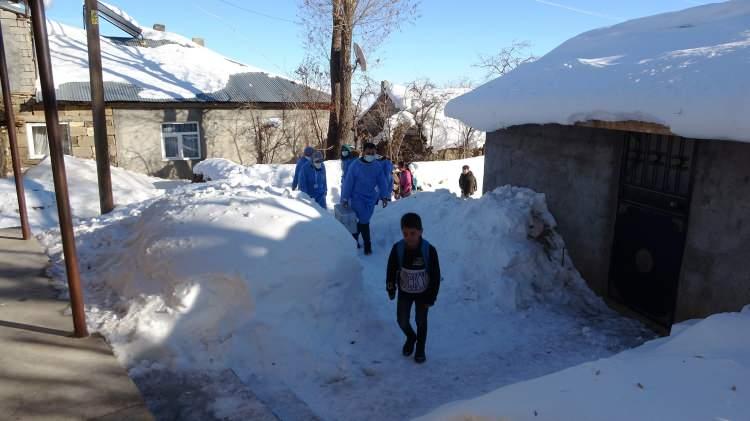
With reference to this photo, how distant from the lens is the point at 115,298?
5008 mm

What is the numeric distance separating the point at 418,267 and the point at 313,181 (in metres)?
4.25

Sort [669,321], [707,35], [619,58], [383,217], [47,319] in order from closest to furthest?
[47,319]
[669,321]
[707,35]
[619,58]
[383,217]

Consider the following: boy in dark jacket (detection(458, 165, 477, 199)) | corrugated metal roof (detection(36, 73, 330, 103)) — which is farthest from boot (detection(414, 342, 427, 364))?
corrugated metal roof (detection(36, 73, 330, 103))

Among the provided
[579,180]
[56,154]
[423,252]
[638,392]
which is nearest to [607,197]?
[579,180]

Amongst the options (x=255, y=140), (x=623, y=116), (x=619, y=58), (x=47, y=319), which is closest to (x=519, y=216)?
(x=623, y=116)

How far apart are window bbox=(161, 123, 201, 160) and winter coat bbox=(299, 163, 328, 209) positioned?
10836 millimetres

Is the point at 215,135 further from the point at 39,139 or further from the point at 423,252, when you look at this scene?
Answer: the point at 423,252

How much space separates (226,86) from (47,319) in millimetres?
15027

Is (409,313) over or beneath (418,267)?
beneath

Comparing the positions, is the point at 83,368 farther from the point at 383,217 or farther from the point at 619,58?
the point at 619,58

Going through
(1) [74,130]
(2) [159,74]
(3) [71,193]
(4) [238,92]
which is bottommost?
(3) [71,193]

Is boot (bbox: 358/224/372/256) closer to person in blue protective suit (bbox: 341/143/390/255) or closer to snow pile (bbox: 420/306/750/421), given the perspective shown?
person in blue protective suit (bbox: 341/143/390/255)

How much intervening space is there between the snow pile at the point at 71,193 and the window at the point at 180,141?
3551 mm

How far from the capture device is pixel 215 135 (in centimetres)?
1780
